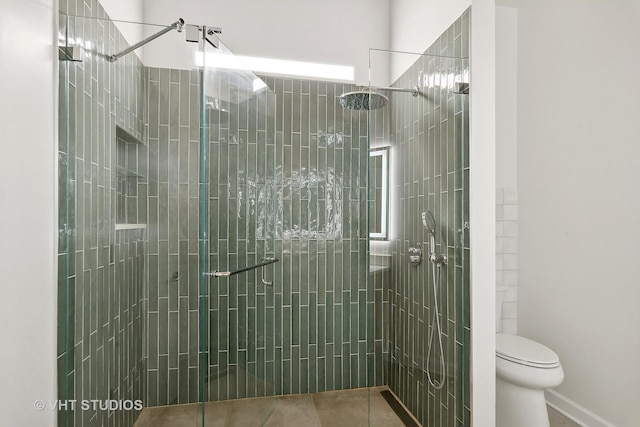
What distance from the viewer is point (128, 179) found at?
1.60 metres

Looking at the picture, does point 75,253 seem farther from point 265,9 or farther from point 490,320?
point 265,9

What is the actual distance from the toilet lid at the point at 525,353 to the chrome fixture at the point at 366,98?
4.71 ft

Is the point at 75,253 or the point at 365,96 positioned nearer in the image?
the point at 75,253

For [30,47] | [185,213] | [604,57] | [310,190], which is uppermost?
[604,57]

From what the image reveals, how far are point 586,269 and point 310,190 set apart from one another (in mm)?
1758

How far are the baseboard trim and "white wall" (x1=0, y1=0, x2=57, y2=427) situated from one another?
276cm

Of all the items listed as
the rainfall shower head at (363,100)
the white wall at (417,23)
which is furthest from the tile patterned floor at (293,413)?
the white wall at (417,23)

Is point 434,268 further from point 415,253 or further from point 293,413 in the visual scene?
point 293,413

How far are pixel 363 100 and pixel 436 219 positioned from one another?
30.5 inches

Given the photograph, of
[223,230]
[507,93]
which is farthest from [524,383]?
[507,93]

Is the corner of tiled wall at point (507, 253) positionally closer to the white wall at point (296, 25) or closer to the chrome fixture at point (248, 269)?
the white wall at point (296, 25)

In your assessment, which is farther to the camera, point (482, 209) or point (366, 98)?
point (366, 98)

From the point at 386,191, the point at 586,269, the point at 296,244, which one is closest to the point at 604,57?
the point at 586,269

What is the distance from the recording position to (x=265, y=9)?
2.64 metres
